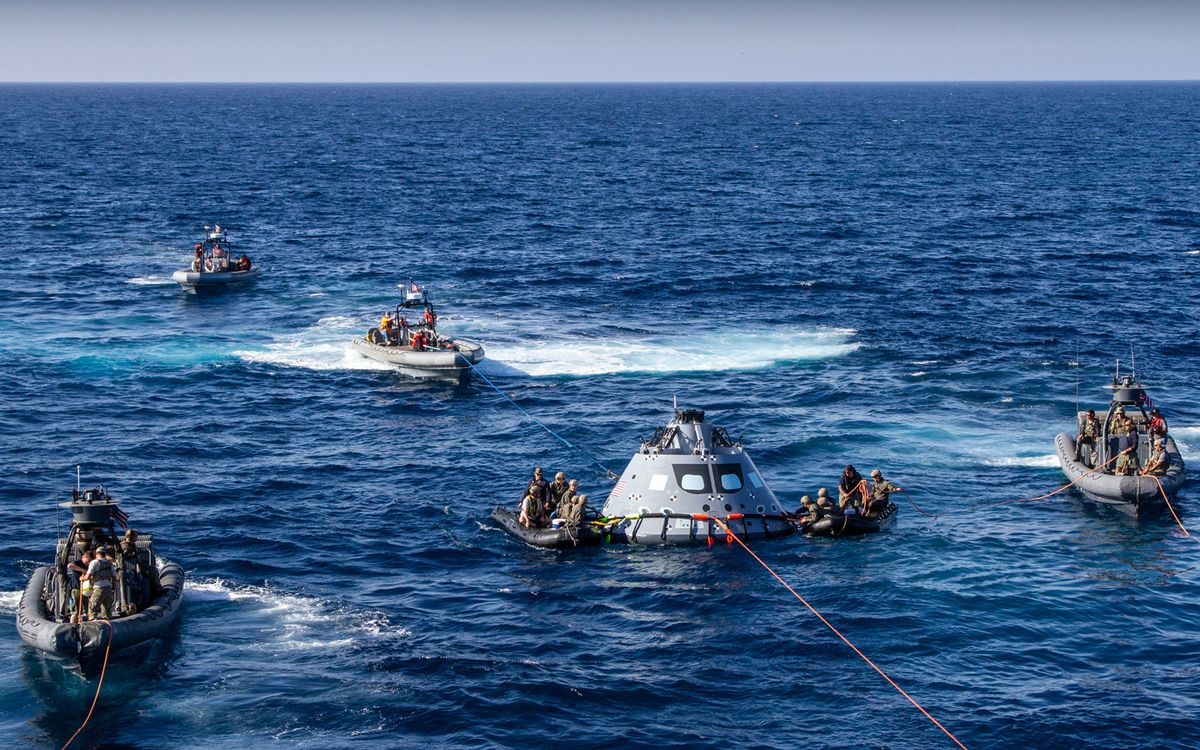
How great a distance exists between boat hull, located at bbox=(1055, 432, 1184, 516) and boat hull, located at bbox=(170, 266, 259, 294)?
55.7 meters

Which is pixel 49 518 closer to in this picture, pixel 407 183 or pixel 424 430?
pixel 424 430

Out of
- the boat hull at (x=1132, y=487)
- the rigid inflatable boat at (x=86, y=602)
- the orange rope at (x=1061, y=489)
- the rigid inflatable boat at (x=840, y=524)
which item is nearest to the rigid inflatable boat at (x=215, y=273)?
the rigid inflatable boat at (x=86, y=602)

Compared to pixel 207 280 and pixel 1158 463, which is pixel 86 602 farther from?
pixel 207 280

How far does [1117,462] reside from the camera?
48781mm

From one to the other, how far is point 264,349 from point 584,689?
4338 centimetres

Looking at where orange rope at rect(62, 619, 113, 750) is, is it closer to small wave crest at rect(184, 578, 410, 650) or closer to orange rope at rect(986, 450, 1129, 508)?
small wave crest at rect(184, 578, 410, 650)

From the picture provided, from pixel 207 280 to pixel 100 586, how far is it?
53.5 meters

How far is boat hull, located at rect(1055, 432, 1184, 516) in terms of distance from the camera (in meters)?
47.2

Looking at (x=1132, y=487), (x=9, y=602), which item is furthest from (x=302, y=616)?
(x=1132, y=487)

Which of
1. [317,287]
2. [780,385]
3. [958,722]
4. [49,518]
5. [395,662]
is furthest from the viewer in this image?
[317,287]

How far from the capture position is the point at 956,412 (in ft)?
199

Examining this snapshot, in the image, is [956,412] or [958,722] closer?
[958,722]

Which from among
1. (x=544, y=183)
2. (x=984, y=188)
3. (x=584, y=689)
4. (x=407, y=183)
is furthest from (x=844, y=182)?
(x=584, y=689)

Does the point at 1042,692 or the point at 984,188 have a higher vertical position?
the point at 984,188
